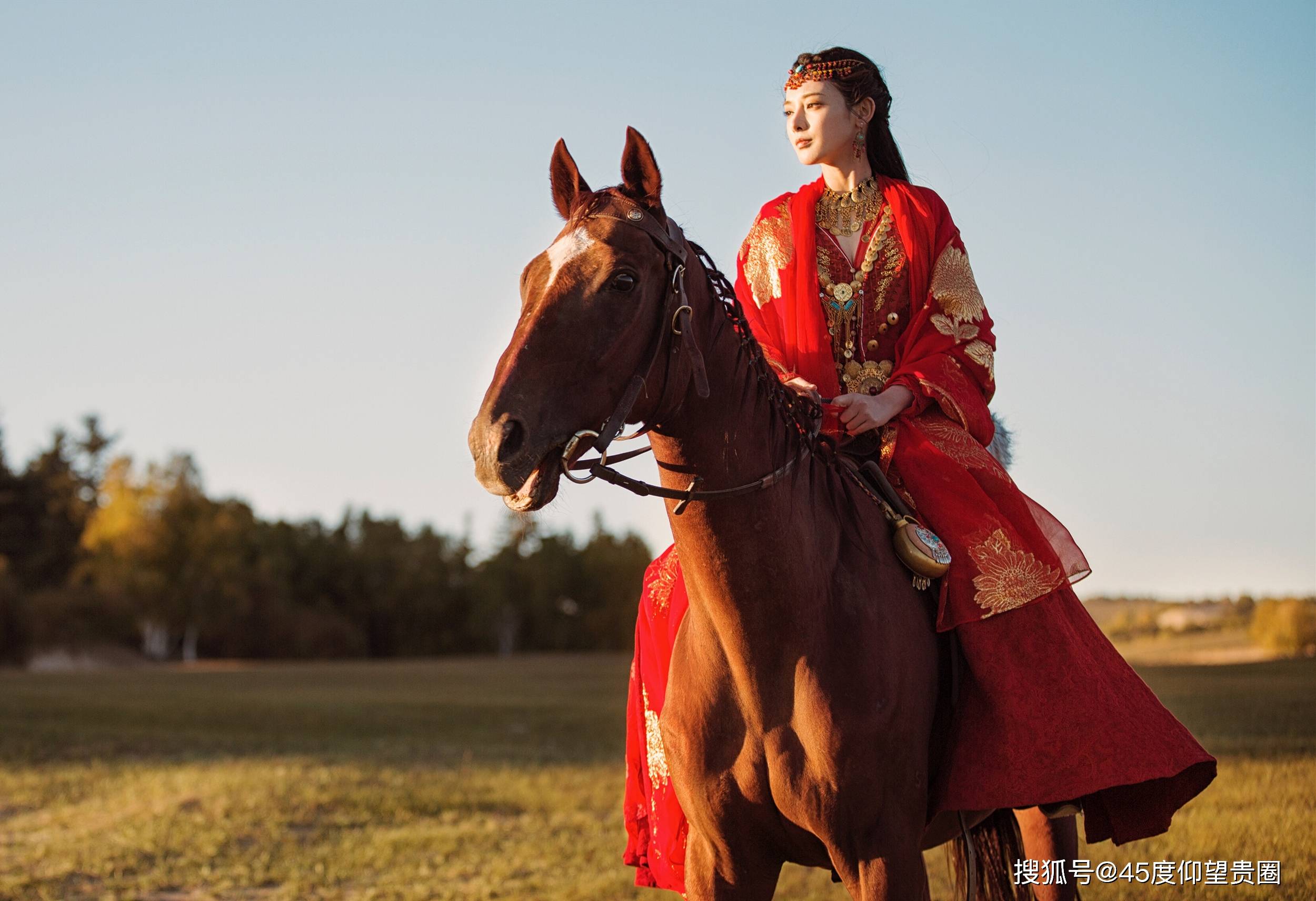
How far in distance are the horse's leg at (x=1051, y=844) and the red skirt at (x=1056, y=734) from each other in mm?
441

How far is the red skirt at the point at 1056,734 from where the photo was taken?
10.2 feet

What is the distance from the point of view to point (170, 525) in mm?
52906

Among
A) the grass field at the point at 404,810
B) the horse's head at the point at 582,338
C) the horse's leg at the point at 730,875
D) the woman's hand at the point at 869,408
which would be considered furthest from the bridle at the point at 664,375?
the grass field at the point at 404,810

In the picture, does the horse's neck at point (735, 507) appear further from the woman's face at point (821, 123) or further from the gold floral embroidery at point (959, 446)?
the woman's face at point (821, 123)

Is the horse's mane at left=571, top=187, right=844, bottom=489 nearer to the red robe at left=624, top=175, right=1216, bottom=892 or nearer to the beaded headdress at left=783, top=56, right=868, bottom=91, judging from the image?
the red robe at left=624, top=175, right=1216, bottom=892

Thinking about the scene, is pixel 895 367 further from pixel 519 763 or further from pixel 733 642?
pixel 519 763

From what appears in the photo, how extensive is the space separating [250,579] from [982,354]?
57.5 m

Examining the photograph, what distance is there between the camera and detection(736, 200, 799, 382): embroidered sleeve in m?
3.82

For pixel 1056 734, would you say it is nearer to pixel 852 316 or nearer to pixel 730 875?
pixel 730 875

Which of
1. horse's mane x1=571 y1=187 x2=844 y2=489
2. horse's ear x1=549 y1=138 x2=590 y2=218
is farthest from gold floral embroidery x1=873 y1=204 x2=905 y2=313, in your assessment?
horse's ear x1=549 y1=138 x2=590 y2=218

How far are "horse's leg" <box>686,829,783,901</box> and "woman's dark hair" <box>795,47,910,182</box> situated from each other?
8.02ft

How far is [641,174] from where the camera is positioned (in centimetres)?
276

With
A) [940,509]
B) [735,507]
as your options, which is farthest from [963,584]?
[735,507]

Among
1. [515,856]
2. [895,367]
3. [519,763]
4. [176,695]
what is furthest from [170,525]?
[895,367]
